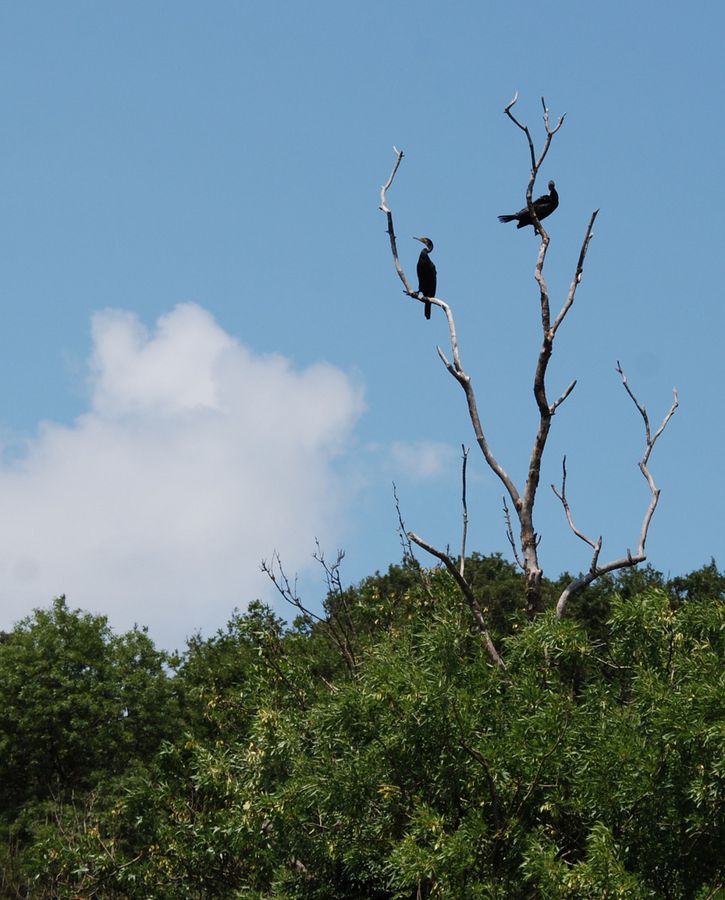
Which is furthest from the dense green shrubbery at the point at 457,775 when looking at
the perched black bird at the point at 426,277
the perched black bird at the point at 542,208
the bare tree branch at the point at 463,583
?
the perched black bird at the point at 542,208

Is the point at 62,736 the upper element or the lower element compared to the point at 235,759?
upper

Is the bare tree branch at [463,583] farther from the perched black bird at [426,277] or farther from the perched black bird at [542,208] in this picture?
the perched black bird at [542,208]

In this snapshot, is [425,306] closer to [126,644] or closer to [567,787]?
[567,787]

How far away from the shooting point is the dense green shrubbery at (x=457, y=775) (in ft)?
35.9

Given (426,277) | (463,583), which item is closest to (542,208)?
(426,277)

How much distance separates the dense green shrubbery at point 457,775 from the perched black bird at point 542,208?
471cm

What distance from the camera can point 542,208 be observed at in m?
16.5

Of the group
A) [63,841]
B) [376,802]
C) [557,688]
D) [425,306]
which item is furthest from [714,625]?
[63,841]

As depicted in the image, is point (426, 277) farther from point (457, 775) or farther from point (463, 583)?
point (457, 775)

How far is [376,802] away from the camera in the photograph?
12328 mm

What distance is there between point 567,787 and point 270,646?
17.8ft

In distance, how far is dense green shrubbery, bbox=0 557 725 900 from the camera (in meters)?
10.9

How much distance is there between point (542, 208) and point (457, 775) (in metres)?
7.78

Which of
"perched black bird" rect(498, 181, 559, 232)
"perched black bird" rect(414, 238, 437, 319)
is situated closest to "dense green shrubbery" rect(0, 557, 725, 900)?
"perched black bird" rect(414, 238, 437, 319)
